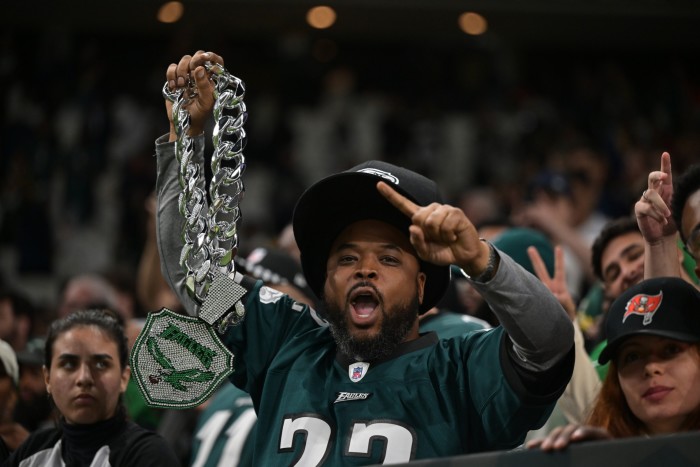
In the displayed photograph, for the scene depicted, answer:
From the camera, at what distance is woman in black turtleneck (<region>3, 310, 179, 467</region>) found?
3.76 meters

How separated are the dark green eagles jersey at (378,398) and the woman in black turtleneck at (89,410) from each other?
1.55 ft

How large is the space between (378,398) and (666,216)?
1139mm

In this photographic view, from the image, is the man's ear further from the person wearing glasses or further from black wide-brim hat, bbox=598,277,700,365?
the person wearing glasses

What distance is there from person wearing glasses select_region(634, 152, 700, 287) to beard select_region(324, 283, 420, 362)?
84cm

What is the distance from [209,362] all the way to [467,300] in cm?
260

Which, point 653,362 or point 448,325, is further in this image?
point 448,325

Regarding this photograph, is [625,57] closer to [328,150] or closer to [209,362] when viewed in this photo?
[328,150]

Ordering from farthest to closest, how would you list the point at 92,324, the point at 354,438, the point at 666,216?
1. the point at 92,324
2. the point at 666,216
3. the point at 354,438

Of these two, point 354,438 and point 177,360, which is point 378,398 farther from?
point 177,360

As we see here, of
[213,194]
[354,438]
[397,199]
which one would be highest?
[213,194]

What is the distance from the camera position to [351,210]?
3.55 m

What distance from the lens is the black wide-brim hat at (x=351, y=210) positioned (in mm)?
3420

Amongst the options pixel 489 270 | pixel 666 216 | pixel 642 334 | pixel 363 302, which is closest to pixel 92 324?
pixel 363 302

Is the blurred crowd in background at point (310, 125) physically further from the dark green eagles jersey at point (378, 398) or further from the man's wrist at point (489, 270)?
the man's wrist at point (489, 270)
